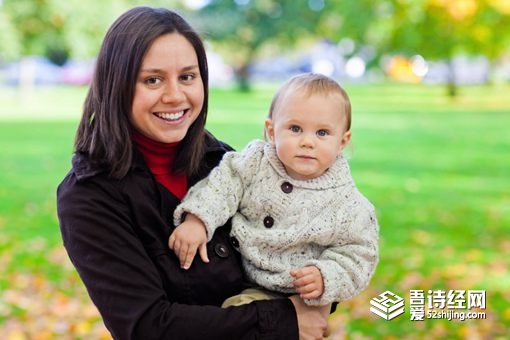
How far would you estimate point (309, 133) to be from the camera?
8.32ft

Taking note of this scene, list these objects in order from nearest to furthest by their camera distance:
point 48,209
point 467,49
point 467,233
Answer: point 467,233 → point 48,209 → point 467,49

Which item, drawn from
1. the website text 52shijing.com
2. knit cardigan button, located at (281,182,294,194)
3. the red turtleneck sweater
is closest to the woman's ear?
knit cardigan button, located at (281,182,294,194)

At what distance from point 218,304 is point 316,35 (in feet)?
141

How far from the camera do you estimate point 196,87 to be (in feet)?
8.25

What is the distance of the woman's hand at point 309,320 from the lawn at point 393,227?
610mm

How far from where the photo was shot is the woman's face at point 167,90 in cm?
241

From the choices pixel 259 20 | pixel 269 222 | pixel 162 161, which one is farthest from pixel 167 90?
pixel 259 20

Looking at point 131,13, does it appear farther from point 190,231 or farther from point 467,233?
point 467,233

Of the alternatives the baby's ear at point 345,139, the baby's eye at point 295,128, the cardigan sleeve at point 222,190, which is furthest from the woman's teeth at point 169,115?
the baby's ear at point 345,139

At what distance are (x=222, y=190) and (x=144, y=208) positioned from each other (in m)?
0.26

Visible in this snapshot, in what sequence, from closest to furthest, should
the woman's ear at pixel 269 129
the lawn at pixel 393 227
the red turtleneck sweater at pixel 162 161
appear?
1. the red turtleneck sweater at pixel 162 161
2. the woman's ear at pixel 269 129
3. the lawn at pixel 393 227

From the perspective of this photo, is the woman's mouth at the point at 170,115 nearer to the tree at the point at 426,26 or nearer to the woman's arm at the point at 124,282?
the woman's arm at the point at 124,282

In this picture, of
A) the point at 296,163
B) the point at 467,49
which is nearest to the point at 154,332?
the point at 296,163

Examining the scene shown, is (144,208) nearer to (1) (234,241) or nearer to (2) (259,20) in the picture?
(1) (234,241)
